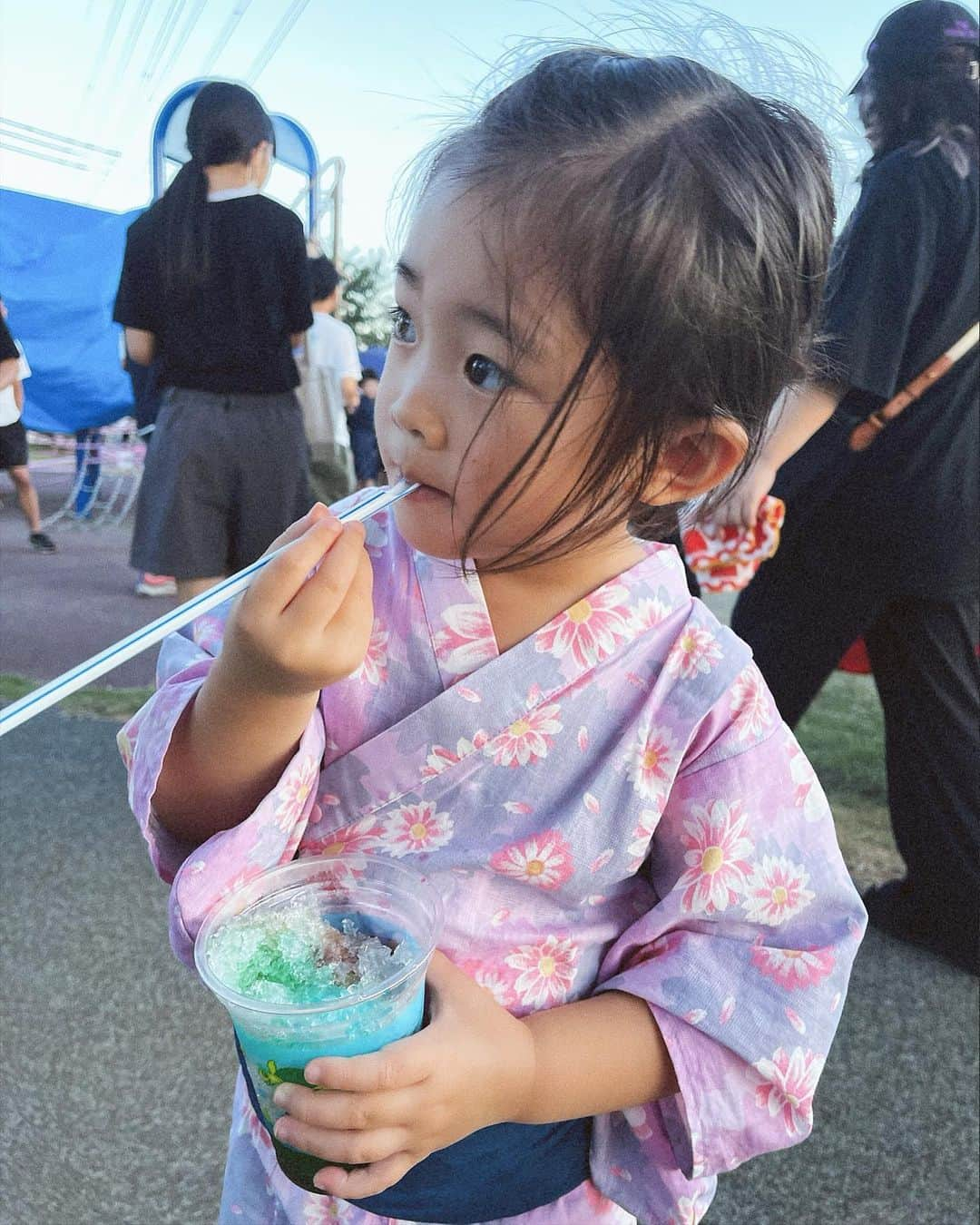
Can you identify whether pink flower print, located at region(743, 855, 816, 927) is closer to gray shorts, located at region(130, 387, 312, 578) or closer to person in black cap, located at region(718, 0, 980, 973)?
gray shorts, located at region(130, 387, 312, 578)

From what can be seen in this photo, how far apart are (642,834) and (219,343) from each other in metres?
0.73

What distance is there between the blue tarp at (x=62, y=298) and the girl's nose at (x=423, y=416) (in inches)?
17.3

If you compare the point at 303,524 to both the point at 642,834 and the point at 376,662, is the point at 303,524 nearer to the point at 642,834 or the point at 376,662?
the point at 376,662

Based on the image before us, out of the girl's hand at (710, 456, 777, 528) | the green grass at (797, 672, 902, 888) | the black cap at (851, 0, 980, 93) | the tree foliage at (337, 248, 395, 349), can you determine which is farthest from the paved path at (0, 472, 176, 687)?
the green grass at (797, 672, 902, 888)

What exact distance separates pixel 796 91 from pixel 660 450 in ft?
0.84

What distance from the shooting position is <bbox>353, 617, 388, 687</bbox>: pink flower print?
0.64 m

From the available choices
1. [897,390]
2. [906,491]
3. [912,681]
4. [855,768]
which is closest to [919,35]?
[897,390]

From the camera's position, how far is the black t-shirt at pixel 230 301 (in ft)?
2.86

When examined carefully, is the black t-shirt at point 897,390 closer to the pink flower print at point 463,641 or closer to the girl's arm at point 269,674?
the pink flower print at point 463,641

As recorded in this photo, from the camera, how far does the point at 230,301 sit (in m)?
0.96

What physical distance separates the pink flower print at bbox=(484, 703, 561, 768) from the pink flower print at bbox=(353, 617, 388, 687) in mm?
85

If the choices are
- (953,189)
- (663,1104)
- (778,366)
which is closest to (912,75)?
(953,189)

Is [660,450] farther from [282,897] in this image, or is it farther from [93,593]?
[93,593]

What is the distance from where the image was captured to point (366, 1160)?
51 cm
